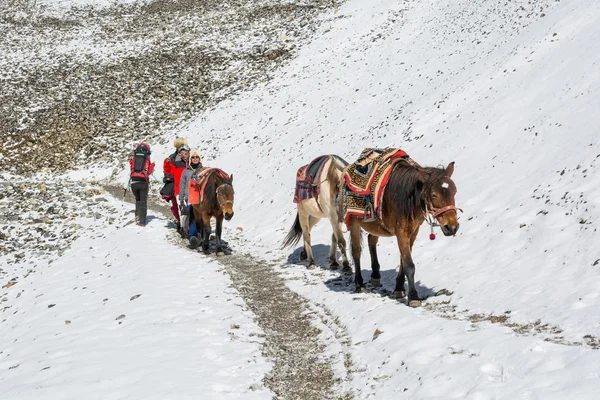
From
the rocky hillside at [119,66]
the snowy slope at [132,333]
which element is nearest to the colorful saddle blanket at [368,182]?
the snowy slope at [132,333]

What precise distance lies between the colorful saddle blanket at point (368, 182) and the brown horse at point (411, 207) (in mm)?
112

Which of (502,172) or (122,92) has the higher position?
(122,92)

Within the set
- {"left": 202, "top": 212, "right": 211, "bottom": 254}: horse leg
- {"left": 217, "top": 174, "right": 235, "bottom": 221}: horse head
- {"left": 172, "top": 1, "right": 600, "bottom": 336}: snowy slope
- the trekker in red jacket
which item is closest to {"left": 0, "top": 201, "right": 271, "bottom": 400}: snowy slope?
{"left": 202, "top": 212, "right": 211, "bottom": 254}: horse leg

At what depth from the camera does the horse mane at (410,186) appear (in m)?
6.91

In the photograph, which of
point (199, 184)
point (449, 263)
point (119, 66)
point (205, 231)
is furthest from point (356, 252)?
point (119, 66)

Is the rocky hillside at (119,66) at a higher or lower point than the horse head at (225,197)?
higher

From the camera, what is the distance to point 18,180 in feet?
89.9

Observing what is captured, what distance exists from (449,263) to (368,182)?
7.18 feet

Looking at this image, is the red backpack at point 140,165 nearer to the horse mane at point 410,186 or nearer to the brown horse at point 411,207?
the brown horse at point 411,207

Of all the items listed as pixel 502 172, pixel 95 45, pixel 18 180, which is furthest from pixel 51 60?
pixel 502 172

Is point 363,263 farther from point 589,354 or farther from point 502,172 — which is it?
point 589,354

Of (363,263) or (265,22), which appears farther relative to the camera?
(265,22)

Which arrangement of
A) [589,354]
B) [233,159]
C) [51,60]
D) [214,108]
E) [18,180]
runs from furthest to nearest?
[51,60], [214,108], [18,180], [233,159], [589,354]

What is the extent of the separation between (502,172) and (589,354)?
7.02 metres
